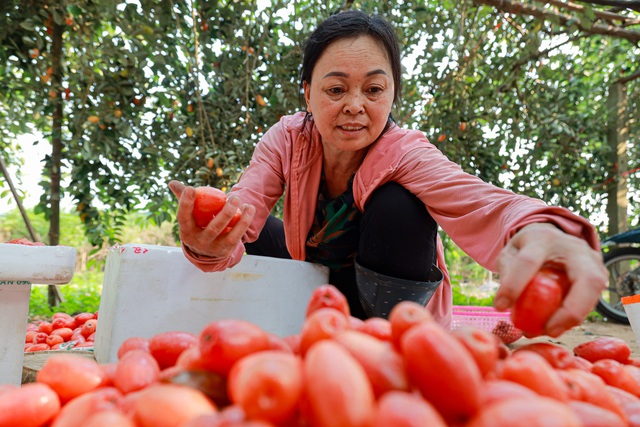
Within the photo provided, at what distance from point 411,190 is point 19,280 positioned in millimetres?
1279

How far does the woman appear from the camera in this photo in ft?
4.80

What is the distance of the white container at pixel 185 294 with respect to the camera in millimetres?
1875

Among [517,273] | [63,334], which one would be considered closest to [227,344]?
[517,273]

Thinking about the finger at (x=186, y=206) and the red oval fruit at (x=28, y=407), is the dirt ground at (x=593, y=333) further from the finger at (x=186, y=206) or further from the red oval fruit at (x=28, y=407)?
the red oval fruit at (x=28, y=407)

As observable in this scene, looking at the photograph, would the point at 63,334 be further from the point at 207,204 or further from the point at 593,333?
the point at 593,333

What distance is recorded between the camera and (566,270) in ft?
2.98

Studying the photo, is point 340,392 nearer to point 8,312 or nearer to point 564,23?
point 8,312

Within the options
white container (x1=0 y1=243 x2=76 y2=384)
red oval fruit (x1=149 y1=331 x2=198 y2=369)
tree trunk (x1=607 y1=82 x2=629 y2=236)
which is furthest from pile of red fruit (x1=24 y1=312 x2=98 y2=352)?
tree trunk (x1=607 y1=82 x2=629 y2=236)

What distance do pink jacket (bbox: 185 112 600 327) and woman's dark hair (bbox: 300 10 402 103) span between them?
0.27 metres

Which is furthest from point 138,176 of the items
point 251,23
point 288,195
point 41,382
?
point 41,382

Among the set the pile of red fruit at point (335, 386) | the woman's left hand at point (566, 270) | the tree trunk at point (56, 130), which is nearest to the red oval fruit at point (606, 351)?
the pile of red fruit at point (335, 386)

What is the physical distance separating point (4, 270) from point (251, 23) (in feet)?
9.92

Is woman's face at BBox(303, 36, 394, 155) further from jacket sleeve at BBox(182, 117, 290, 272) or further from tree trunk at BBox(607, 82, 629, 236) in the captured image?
tree trunk at BBox(607, 82, 629, 236)

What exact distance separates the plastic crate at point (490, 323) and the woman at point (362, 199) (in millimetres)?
962
